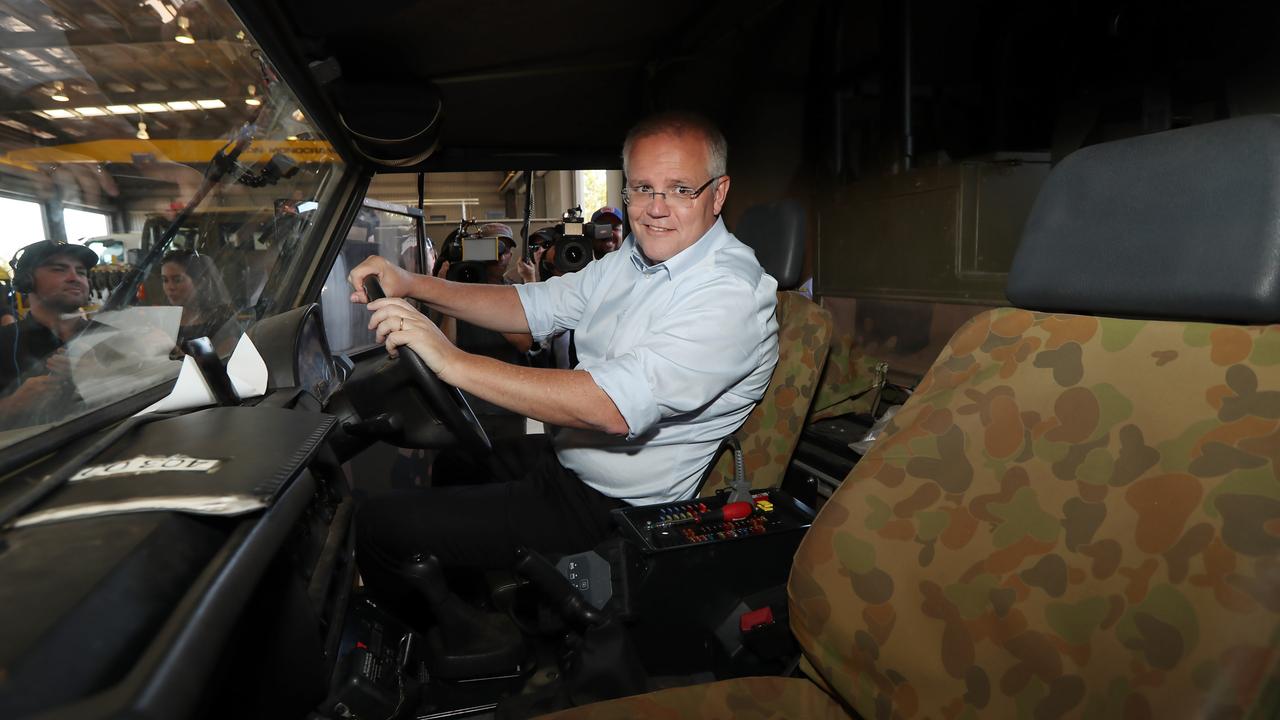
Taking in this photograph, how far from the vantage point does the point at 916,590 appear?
2.99 feet

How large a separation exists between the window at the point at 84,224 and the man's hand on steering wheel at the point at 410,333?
462 millimetres

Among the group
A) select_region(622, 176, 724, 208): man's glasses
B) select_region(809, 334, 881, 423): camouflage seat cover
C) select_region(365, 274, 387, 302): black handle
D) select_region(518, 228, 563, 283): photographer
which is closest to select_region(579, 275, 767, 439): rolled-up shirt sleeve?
select_region(622, 176, 724, 208): man's glasses

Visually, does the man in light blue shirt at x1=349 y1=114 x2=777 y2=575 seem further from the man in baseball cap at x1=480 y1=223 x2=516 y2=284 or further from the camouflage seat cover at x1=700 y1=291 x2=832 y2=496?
the man in baseball cap at x1=480 y1=223 x2=516 y2=284

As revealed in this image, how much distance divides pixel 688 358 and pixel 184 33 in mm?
1406

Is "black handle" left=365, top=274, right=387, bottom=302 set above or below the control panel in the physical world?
above

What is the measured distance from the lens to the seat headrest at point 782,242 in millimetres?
1863

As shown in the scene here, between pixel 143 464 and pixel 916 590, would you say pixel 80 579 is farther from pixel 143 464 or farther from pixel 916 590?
pixel 916 590

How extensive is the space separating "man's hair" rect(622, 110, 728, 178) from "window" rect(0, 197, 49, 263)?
1079 millimetres

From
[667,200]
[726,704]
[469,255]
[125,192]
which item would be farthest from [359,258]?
[726,704]

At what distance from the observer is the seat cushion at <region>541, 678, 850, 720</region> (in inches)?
39.3

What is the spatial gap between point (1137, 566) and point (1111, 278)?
1.20 feet

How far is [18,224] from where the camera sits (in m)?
1.00

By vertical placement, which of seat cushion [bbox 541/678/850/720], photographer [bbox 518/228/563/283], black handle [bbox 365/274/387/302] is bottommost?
seat cushion [bbox 541/678/850/720]

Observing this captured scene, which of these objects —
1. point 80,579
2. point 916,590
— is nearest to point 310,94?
point 80,579
